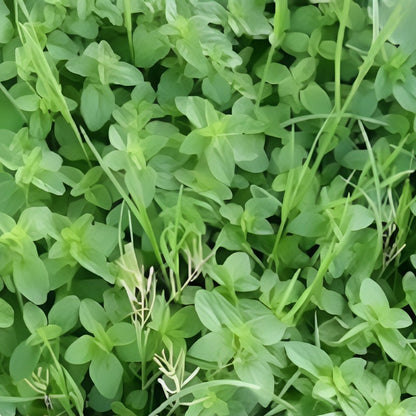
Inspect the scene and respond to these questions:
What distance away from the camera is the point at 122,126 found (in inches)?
27.4

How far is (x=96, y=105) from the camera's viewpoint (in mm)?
699

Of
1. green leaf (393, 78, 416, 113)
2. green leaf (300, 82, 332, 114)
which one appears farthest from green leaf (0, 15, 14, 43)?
green leaf (393, 78, 416, 113)

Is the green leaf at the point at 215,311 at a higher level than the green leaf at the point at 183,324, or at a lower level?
higher

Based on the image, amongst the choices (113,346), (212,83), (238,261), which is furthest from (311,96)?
(113,346)

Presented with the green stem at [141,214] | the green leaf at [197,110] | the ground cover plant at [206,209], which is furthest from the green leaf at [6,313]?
the green leaf at [197,110]

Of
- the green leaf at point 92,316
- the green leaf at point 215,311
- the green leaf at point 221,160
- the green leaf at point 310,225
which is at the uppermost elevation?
the green leaf at point 221,160

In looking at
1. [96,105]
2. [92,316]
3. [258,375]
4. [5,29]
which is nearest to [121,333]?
[92,316]

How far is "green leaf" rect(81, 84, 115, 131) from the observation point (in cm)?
70

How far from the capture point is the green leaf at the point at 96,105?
2.29 ft

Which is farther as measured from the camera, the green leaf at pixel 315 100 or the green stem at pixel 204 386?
the green leaf at pixel 315 100

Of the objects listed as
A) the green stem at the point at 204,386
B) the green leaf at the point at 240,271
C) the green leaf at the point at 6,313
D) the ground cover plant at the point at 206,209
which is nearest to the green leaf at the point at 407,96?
the ground cover plant at the point at 206,209

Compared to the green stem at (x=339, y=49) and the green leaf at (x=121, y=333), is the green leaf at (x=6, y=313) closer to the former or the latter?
the green leaf at (x=121, y=333)

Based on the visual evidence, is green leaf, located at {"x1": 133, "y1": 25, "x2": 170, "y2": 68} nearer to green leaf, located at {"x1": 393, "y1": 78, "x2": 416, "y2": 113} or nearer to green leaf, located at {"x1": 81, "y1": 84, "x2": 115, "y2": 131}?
green leaf, located at {"x1": 81, "y1": 84, "x2": 115, "y2": 131}

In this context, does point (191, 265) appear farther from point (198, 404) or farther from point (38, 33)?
point (38, 33)
